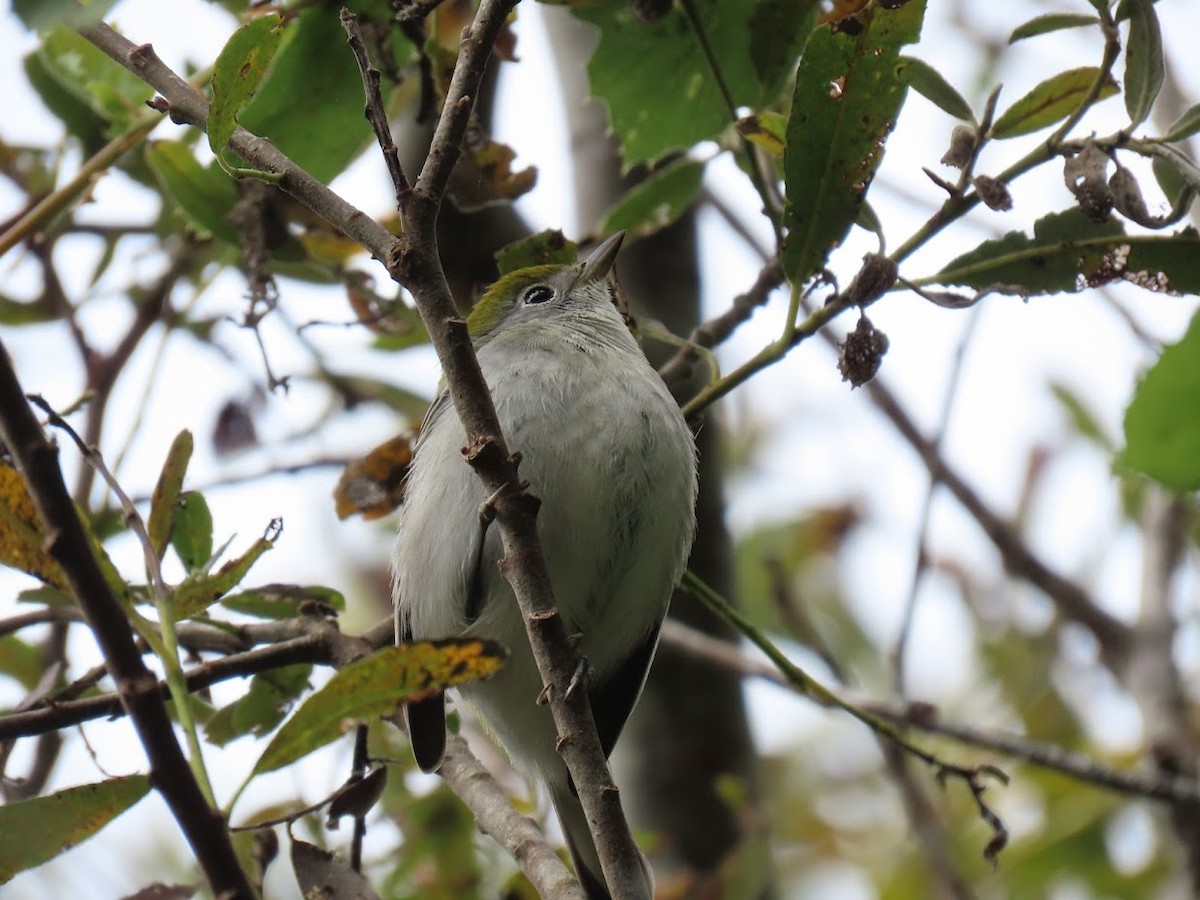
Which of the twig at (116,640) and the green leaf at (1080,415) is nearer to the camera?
the twig at (116,640)

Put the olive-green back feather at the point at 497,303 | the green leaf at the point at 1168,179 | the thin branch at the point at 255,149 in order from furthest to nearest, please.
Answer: the olive-green back feather at the point at 497,303 < the green leaf at the point at 1168,179 < the thin branch at the point at 255,149

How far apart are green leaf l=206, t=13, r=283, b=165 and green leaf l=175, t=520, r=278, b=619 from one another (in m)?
0.58

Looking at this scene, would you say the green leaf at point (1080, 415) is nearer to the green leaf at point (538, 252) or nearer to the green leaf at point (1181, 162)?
the green leaf at point (538, 252)

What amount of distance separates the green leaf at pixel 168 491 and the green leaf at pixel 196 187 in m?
1.23

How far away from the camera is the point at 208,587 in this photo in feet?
5.83

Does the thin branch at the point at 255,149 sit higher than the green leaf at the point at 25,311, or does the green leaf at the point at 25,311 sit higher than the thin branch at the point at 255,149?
the green leaf at the point at 25,311

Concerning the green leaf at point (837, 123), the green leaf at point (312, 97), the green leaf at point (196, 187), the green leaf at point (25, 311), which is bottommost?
the green leaf at point (837, 123)

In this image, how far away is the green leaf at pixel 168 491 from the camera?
1.81 m

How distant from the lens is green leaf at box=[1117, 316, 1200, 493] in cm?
107

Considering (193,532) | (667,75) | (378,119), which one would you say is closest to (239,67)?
(378,119)

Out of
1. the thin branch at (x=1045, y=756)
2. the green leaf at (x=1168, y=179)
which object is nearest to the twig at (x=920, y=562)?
the thin branch at (x=1045, y=756)

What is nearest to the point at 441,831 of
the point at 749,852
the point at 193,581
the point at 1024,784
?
the point at 749,852

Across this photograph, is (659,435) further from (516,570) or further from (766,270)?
(516,570)

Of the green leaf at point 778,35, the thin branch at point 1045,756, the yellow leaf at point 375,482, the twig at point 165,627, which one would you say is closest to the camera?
the twig at point 165,627
